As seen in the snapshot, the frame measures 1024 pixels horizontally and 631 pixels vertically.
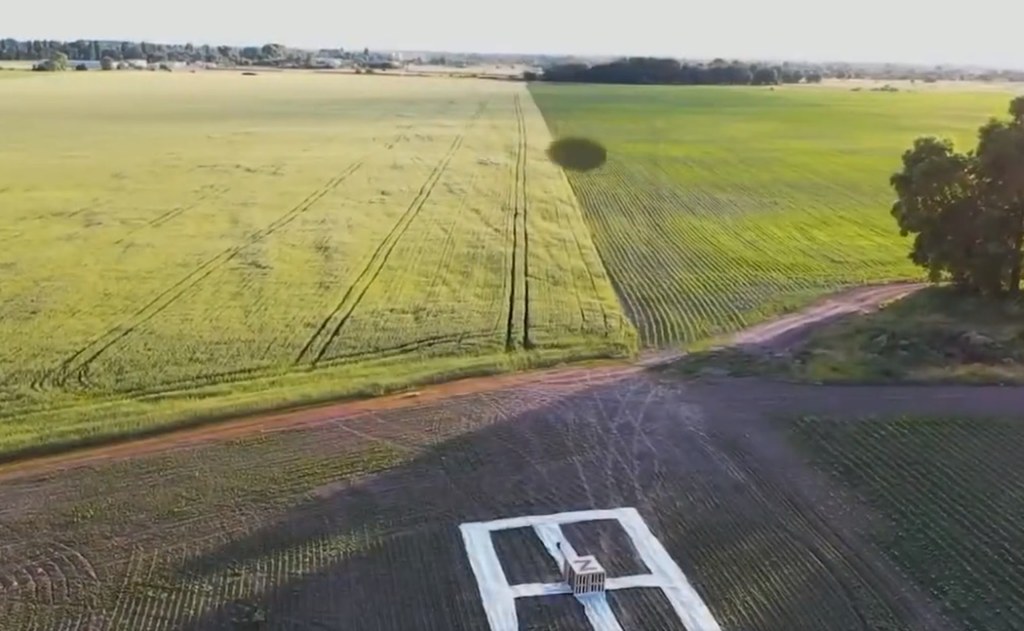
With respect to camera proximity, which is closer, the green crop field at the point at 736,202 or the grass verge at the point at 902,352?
the grass verge at the point at 902,352

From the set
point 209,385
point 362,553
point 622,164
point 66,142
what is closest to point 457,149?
point 622,164

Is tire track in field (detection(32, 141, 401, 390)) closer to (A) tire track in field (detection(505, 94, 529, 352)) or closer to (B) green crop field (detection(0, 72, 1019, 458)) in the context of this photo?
(B) green crop field (detection(0, 72, 1019, 458))

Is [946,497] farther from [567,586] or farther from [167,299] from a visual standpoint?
[167,299]

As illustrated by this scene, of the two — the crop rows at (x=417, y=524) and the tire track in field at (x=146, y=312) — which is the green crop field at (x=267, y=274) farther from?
the crop rows at (x=417, y=524)

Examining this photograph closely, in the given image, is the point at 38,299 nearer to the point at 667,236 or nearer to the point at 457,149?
the point at 667,236

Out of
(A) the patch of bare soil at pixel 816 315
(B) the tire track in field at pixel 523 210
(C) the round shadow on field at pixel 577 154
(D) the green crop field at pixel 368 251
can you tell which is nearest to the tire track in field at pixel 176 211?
(D) the green crop field at pixel 368 251

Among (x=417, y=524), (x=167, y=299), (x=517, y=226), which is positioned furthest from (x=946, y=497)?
(x=517, y=226)
